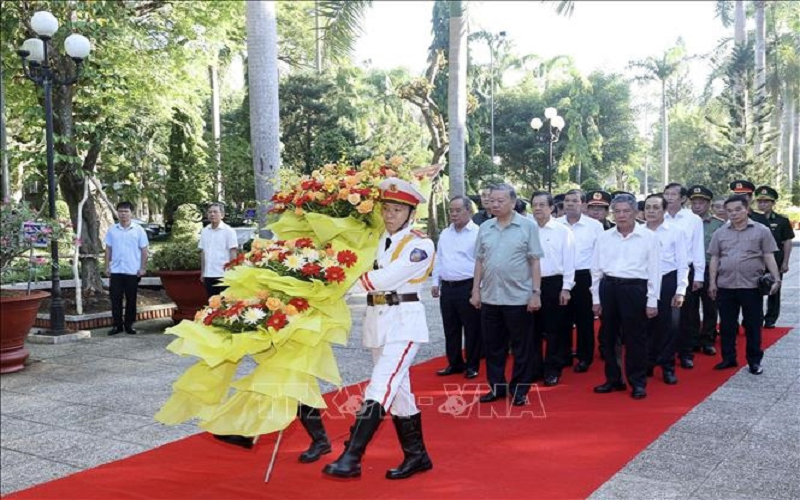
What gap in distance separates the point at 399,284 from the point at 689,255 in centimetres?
427

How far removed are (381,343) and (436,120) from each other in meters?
18.5

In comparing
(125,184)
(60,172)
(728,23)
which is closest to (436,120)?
(125,184)

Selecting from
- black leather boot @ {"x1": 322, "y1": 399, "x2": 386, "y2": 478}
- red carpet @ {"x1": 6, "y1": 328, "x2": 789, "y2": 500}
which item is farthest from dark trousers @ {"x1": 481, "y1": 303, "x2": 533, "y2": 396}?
black leather boot @ {"x1": 322, "y1": 399, "x2": 386, "y2": 478}

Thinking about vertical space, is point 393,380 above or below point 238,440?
above

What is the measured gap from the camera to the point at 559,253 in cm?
699

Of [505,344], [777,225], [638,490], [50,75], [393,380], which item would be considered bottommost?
[638,490]

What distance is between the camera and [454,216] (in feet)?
23.3

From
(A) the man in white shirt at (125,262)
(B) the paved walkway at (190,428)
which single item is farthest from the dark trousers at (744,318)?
(A) the man in white shirt at (125,262)

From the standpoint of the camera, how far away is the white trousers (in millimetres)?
4207

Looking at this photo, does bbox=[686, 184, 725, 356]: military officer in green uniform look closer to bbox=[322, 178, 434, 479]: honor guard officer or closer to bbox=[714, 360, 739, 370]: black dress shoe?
bbox=[714, 360, 739, 370]: black dress shoe

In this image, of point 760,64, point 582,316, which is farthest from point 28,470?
point 760,64

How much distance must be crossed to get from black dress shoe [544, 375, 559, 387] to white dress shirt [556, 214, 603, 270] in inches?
51.6

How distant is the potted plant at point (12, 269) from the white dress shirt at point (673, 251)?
20.6 feet

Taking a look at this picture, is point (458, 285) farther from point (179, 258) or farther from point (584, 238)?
point (179, 258)
